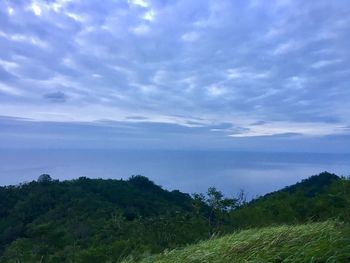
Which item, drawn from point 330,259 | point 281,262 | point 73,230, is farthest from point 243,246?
point 73,230

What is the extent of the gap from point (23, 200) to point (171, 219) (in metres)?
19.4

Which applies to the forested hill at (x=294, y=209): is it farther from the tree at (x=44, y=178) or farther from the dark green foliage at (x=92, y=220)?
the tree at (x=44, y=178)

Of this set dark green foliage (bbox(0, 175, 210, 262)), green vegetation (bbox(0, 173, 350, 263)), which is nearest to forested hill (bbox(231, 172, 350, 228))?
green vegetation (bbox(0, 173, 350, 263))

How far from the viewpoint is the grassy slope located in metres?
3.70

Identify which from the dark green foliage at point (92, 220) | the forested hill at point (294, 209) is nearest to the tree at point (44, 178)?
the dark green foliage at point (92, 220)

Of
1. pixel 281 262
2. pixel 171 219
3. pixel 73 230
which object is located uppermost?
pixel 281 262

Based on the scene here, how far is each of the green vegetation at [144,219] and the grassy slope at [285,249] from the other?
17 millimetres

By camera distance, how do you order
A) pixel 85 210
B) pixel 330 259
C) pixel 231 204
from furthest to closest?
pixel 85 210
pixel 231 204
pixel 330 259

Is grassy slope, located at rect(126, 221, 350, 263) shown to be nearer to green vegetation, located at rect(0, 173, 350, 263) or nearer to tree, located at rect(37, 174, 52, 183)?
green vegetation, located at rect(0, 173, 350, 263)

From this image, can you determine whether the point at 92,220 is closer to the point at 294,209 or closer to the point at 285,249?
the point at 294,209

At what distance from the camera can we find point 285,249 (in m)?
3.98

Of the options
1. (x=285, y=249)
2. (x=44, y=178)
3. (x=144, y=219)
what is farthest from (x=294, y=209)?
(x=44, y=178)

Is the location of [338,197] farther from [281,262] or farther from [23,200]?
[23,200]

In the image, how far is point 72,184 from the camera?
111 ft
